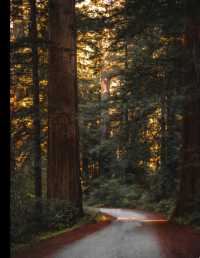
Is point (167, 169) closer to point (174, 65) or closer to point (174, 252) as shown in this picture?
point (174, 65)

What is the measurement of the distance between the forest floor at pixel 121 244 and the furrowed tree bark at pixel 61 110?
7.44ft

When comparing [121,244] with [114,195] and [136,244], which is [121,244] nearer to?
[136,244]

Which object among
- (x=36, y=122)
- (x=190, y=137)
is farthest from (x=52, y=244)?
(x=190, y=137)

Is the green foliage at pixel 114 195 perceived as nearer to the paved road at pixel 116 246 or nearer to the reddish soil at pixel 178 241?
the reddish soil at pixel 178 241

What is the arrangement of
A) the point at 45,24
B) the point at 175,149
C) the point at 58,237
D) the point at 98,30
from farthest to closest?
the point at 175,149, the point at 45,24, the point at 98,30, the point at 58,237

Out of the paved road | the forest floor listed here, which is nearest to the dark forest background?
the forest floor

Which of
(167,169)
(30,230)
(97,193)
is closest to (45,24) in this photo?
(30,230)

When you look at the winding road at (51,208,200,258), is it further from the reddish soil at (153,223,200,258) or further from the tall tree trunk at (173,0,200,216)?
the tall tree trunk at (173,0,200,216)

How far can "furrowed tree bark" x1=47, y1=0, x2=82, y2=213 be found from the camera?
13.9 metres

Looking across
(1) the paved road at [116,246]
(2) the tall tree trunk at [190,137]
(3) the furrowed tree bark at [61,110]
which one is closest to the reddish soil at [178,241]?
(1) the paved road at [116,246]

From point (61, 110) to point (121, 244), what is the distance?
5957mm

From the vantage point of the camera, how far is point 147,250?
8.56m

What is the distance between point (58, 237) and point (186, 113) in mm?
6623

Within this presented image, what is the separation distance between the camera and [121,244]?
9.29 meters
